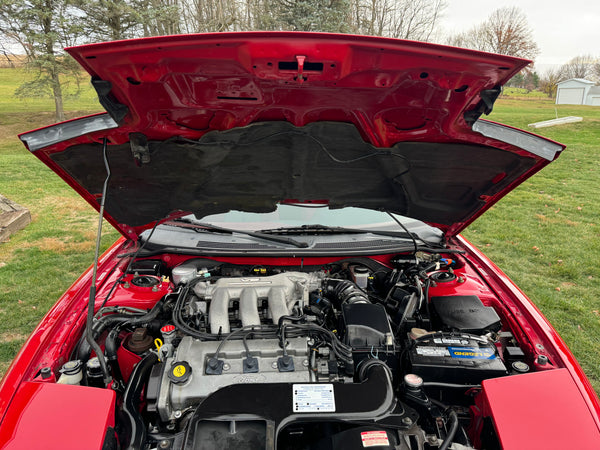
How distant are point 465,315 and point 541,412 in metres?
0.61

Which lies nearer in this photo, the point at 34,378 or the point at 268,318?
the point at 34,378

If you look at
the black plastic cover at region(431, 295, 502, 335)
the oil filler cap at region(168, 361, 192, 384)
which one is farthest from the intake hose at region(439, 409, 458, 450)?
the oil filler cap at region(168, 361, 192, 384)

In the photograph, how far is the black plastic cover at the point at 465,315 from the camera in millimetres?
1969

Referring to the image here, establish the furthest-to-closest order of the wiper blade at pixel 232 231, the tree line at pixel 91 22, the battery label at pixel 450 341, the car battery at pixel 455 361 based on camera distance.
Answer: the tree line at pixel 91 22 < the wiper blade at pixel 232 231 < the battery label at pixel 450 341 < the car battery at pixel 455 361

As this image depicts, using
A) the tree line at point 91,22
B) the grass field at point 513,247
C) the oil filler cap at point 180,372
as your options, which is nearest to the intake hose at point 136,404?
the oil filler cap at point 180,372

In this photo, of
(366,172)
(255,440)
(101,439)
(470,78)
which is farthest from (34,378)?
(470,78)

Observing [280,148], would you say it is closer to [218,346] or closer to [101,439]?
[218,346]

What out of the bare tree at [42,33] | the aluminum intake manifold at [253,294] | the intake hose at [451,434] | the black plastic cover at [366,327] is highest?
the bare tree at [42,33]

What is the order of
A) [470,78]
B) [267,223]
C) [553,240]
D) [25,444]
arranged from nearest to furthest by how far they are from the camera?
1. [25,444]
2. [470,78]
3. [267,223]
4. [553,240]

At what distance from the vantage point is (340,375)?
5.74ft

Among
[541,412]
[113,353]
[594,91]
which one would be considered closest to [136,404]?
[113,353]

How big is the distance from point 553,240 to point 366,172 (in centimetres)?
541

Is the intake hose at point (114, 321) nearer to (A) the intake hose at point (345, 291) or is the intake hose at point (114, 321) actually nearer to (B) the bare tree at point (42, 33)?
(A) the intake hose at point (345, 291)

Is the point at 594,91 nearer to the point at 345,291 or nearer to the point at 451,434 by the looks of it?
the point at 345,291
